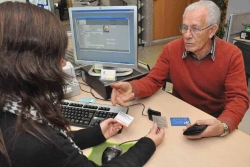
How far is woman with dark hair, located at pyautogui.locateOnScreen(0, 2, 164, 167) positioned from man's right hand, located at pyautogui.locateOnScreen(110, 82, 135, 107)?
517 millimetres

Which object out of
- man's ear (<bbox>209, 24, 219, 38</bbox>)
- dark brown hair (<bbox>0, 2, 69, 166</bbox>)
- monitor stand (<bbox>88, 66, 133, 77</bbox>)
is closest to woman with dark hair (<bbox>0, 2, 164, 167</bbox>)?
dark brown hair (<bbox>0, 2, 69, 166</bbox>)

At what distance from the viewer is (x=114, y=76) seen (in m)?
1.33

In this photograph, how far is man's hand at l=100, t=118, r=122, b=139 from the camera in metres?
0.98

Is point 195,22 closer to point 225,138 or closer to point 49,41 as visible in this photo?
point 225,138

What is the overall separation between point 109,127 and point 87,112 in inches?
6.6

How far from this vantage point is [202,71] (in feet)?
4.37

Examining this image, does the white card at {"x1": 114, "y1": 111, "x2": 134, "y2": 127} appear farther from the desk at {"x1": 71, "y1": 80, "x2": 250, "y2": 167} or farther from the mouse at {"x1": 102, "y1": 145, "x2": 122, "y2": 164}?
the mouse at {"x1": 102, "y1": 145, "x2": 122, "y2": 164}

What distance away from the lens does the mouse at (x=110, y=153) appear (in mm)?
841

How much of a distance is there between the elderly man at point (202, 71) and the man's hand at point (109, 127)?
163mm

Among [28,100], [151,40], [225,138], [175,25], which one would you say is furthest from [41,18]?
[175,25]

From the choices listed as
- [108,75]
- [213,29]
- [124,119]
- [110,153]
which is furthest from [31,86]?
[213,29]

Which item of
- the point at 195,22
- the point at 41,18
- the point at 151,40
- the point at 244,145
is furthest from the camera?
the point at 151,40

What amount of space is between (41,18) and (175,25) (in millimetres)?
4760

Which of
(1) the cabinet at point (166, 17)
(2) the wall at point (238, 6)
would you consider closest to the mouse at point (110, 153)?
(2) the wall at point (238, 6)
